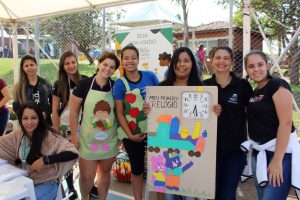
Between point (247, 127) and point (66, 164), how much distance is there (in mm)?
1528

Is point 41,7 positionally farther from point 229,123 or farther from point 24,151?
point 229,123

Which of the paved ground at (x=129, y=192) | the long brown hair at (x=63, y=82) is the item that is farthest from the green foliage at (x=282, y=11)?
the long brown hair at (x=63, y=82)

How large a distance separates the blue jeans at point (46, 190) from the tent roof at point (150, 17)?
363 inches

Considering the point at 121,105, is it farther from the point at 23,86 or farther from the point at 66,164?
the point at 23,86

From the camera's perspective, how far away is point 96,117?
300 cm

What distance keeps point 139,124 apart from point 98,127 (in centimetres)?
39

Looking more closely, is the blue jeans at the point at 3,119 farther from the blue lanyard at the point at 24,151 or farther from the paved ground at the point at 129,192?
the blue lanyard at the point at 24,151

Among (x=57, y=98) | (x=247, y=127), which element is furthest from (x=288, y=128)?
(x=57, y=98)

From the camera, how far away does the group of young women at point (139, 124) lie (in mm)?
2279

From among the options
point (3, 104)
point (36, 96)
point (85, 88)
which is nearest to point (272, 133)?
point (85, 88)

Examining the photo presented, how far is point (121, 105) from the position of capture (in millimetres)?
2996

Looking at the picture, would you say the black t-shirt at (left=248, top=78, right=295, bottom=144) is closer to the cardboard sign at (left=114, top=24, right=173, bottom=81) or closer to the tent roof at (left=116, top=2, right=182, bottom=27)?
the cardboard sign at (left=114, top=24, right=173, bottom=81)

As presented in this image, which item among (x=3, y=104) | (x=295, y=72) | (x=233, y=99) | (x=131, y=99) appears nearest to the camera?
(x=233, y=99)

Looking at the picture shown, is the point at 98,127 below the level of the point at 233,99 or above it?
below
